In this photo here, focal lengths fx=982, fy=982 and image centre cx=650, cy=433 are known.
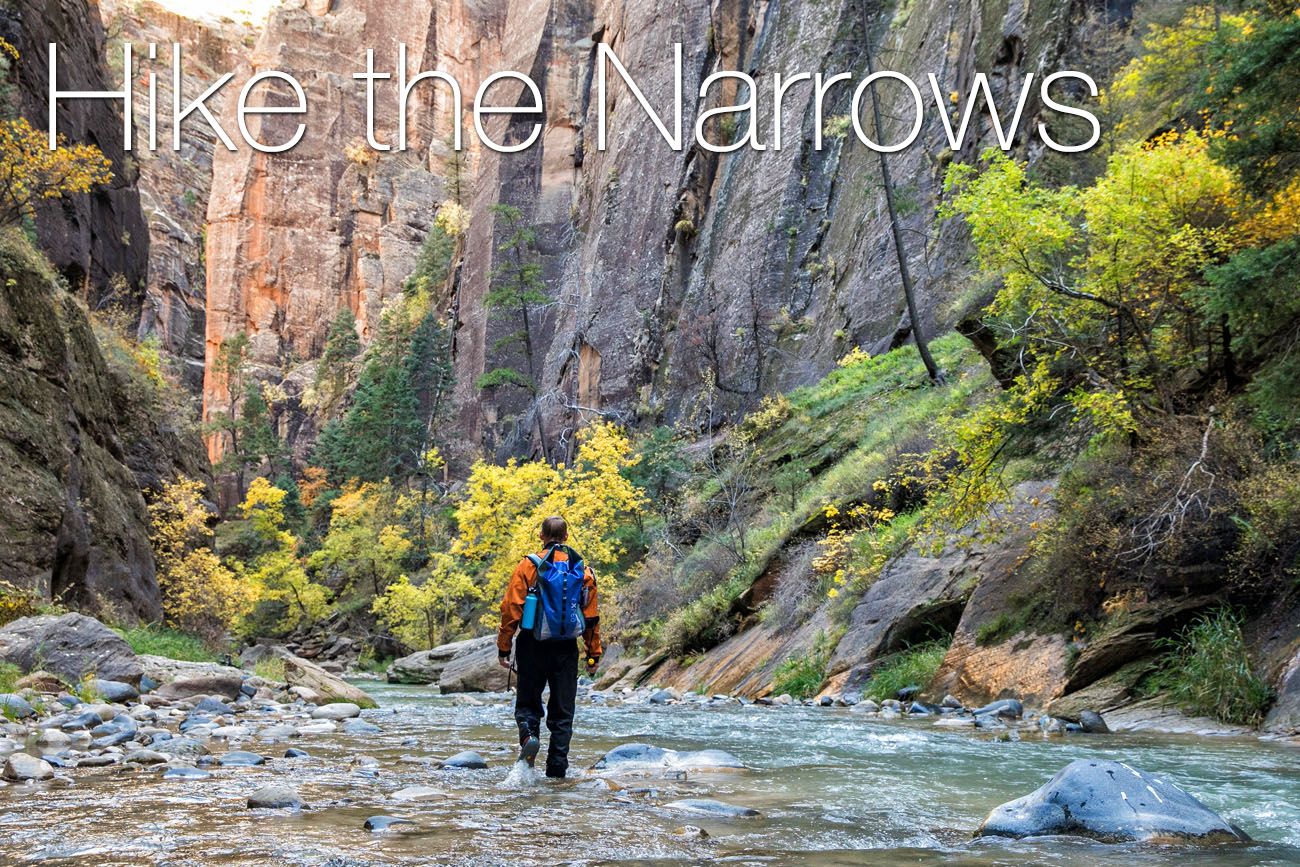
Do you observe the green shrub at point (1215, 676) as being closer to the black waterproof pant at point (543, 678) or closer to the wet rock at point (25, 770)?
the black waterproof pant at point (543, 678)

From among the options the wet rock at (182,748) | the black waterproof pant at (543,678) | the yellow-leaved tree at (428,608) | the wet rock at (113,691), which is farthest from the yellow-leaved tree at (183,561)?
the black waterproof pant at (543,678)

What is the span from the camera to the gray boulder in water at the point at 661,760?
712 cm

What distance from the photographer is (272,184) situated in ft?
305

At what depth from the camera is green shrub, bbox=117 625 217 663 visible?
1708cm

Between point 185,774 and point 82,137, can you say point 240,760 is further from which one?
point 82,137

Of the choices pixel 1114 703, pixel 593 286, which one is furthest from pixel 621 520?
pixel 1114 703

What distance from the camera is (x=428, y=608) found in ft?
123

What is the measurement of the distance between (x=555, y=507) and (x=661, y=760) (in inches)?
886

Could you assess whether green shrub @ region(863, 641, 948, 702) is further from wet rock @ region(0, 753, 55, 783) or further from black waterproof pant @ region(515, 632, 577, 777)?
wet rock @ region(0, 753, 55, 783)

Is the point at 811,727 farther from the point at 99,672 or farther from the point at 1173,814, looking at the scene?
the point at 99,672

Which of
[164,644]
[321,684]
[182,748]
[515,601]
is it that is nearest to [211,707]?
[321,684]

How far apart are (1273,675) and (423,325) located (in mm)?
52878

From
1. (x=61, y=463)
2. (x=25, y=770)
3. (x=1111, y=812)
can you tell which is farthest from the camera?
(x=61, y=463)

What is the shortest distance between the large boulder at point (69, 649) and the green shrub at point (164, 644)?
141 inches
